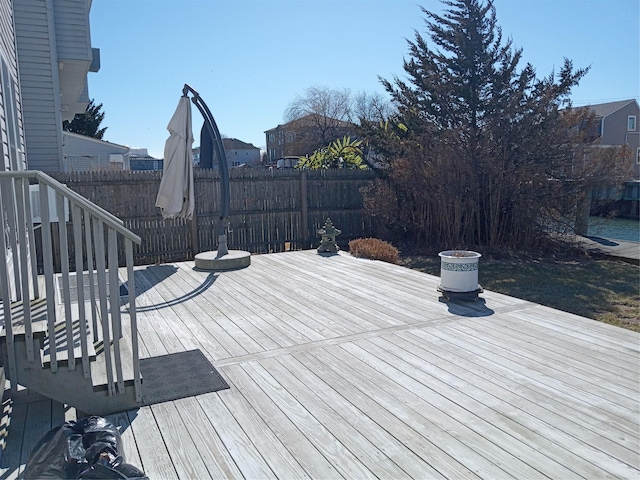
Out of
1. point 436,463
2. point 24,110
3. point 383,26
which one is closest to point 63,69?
point 24,110

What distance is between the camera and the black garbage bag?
1869 mm

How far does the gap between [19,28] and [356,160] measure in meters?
6.97

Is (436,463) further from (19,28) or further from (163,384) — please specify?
(19,28)

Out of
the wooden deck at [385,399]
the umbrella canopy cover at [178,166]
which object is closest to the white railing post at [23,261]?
the wooden deck at [385,399]

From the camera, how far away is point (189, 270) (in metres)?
6.89

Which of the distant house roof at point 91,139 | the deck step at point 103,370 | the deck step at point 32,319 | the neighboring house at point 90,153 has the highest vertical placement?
the distant house roof at point 91,139

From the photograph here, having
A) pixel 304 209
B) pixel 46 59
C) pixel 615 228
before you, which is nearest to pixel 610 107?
pixel 615 228

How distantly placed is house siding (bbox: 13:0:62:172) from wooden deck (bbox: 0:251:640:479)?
5.08 m

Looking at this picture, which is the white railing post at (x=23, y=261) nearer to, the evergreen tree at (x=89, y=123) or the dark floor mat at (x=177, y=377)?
the dark floor mat at (x=177, y=377)

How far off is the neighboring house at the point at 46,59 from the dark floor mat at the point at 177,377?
21.1ft

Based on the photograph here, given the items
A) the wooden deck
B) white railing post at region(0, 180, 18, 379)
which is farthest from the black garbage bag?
white railing post at region(0, 180, 18, 379)

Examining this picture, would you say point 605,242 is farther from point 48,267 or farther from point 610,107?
point 610,107

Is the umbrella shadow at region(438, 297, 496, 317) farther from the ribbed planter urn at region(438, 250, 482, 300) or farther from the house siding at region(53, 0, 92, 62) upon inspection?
the house siding at region(53, 0, 92, 62)

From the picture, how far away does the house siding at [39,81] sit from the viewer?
25.1ft
